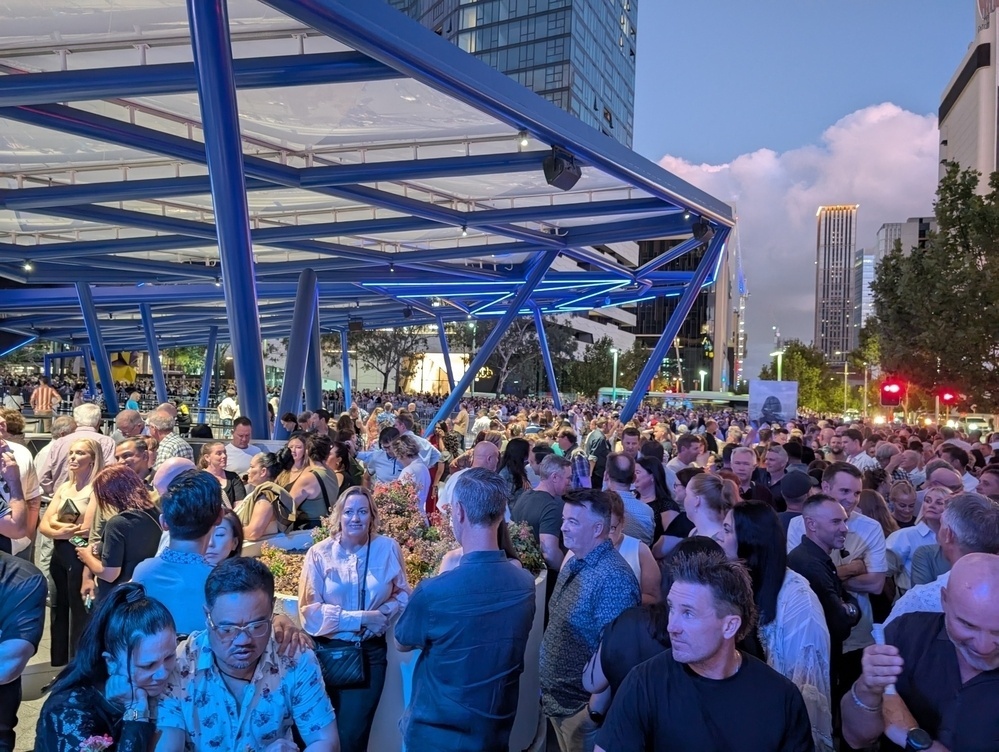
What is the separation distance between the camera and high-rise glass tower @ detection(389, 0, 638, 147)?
306 ft

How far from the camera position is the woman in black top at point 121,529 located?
15.2 feet

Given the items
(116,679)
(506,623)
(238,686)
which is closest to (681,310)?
(506,623)

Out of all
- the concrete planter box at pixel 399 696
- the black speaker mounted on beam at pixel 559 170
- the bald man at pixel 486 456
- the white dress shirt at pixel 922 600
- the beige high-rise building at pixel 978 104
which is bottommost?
the concrete planter box at pixel 399 696

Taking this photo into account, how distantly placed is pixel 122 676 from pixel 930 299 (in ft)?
70.8

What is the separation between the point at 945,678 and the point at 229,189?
8.48 m

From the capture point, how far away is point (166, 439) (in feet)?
25.0

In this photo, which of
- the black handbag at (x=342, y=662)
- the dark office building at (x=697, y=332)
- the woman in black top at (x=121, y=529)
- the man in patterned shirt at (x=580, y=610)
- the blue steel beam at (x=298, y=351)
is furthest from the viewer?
the dark office building at (x=697, y=332)

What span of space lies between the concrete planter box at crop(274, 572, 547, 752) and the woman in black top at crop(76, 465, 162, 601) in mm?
859

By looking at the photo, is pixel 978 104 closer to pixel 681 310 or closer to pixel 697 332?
pixel 697 332

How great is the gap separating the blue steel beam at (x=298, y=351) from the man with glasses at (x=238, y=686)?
41.7ft

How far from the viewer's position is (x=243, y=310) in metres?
10.1

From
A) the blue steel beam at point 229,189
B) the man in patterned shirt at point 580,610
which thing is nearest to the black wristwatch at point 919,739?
the man in patterned shirt at point 580,610

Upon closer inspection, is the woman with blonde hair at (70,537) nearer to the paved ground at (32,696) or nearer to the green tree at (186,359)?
the paved ground at (32,696)

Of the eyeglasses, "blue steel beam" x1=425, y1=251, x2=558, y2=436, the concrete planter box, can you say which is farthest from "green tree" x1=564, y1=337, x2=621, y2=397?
the eyeglasses
